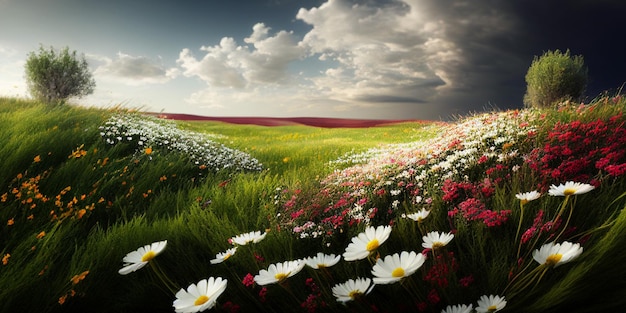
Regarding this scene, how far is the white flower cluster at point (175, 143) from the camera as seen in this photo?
276 inches

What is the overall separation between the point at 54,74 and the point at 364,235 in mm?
34086

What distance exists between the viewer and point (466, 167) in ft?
12.0

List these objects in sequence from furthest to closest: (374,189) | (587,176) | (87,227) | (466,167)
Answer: (87,227), (374,189), (466,167), (587,176)

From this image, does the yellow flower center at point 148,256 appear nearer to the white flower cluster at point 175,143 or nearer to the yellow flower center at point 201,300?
the yellow flower center at point 201,300

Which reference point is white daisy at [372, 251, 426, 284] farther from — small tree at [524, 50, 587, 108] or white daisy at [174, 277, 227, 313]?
small tree at [524, 50, 587, 108]

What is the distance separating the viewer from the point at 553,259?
67.2 inches

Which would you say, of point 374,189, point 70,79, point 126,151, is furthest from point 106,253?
point 70,79

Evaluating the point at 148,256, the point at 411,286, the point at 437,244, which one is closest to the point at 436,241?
the point at 437,244

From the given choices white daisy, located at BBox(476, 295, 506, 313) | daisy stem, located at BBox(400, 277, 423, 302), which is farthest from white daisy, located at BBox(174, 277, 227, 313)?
white daisy, located at BBox(476, 295, 506, 313)

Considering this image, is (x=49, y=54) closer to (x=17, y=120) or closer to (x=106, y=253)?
(x=17, y=120)

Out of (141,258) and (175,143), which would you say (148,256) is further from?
(175,143)

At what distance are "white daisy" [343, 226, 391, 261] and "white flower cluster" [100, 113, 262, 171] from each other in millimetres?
5185

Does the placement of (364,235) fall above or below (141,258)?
above

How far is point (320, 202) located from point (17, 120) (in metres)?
5.32
